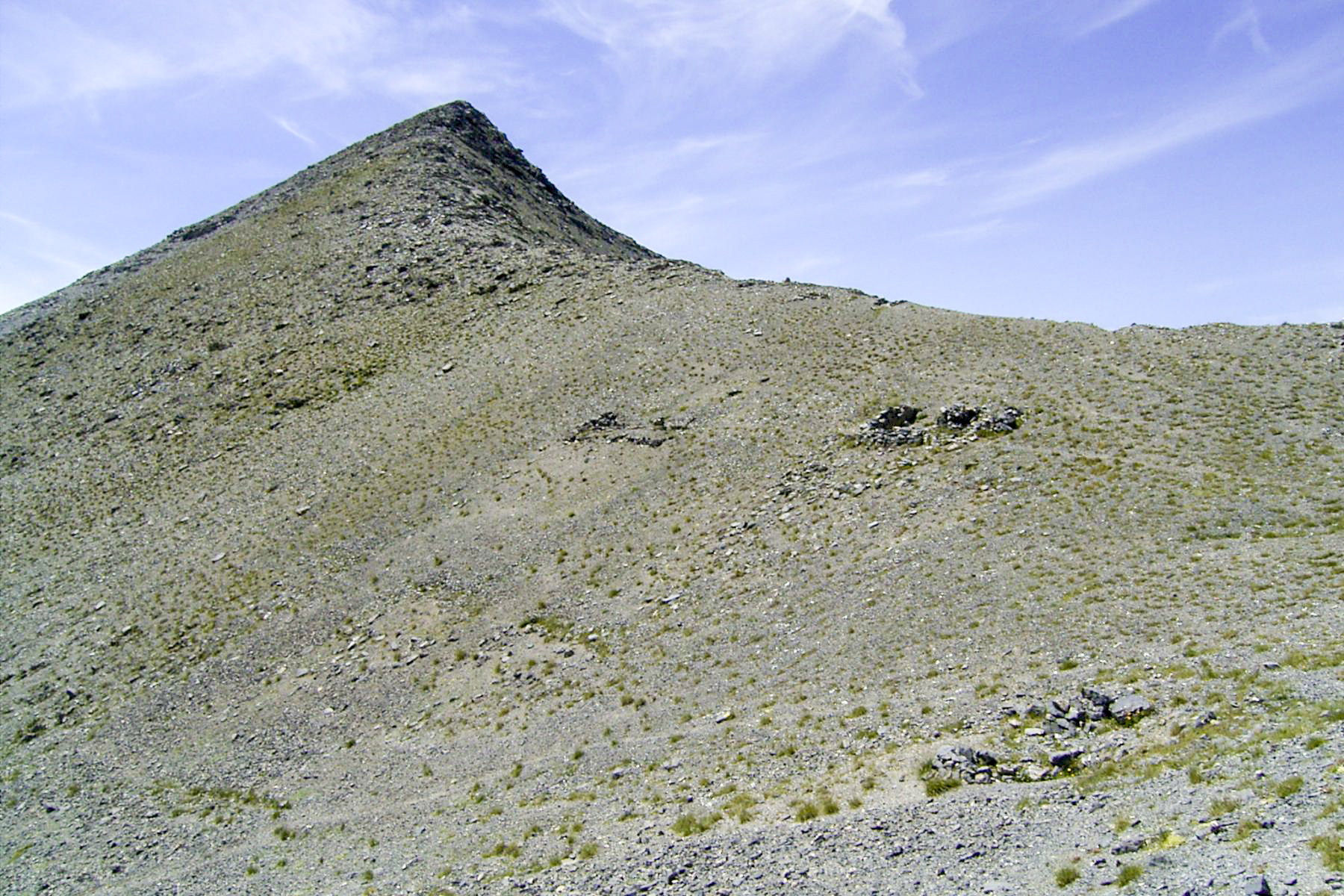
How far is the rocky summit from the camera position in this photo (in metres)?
16.4

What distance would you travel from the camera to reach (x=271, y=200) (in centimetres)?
8194

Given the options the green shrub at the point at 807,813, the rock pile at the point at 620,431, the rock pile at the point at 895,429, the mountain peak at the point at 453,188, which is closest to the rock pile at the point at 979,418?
the rock pile at the point at 895,429

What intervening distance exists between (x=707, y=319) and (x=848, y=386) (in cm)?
1191

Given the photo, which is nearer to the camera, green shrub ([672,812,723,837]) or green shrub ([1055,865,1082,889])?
green shrub ([1055,865,1082,889])

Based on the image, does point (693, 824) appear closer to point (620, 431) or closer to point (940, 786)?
point (940, 786)

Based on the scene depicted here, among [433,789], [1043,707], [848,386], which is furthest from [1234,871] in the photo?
[848,386]

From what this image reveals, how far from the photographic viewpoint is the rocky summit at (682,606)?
16.4 m

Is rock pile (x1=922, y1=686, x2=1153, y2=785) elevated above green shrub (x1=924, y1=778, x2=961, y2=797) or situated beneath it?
elevated above

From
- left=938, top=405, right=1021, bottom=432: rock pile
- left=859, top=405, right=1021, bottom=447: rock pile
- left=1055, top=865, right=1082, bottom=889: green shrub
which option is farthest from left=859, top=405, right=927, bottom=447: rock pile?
left=1055, top=865, right=1082, bottom=889: green shrub

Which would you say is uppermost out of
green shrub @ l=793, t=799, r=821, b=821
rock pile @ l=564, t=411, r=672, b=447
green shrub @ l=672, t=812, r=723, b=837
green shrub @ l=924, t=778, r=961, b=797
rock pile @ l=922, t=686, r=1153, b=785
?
rock pile @ l=564, t=411, r=672, b=447

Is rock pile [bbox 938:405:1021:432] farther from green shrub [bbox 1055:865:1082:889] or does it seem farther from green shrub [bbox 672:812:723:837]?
green shrub [bbox 1055:865:1082:889]

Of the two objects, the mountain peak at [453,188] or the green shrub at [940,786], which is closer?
the green shrub at [940,786]

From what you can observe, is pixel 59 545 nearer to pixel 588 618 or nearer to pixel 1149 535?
pixel 588 618

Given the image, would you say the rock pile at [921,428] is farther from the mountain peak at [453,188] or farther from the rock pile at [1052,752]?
the mountain peak at [453,188]
